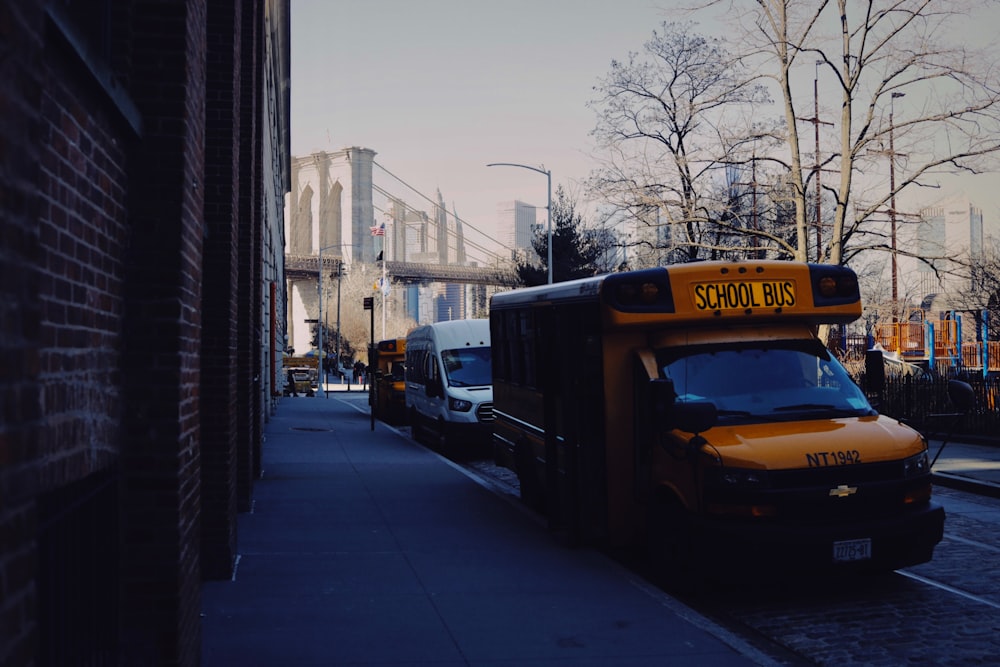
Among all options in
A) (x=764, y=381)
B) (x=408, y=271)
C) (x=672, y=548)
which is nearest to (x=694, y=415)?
→ (x=764, y=381)

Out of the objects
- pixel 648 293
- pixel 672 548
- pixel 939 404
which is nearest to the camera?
pixel 672 548

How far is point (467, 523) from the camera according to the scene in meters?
11.5

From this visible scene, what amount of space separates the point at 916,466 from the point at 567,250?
4328cm

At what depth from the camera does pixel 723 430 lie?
26.7 feet

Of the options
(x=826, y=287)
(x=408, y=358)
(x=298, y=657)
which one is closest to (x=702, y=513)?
(x=826, y=287)

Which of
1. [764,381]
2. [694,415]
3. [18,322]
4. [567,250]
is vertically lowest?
[694,415]

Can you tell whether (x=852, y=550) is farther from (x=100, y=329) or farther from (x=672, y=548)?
(x=100, y=329)

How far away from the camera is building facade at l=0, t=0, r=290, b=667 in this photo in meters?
2.24

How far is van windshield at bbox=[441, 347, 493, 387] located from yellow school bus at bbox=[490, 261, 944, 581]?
941 cm

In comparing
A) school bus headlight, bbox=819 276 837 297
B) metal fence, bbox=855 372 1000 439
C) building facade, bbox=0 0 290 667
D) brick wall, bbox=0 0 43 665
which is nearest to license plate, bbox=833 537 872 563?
school bus headlight, bbox=819 276 837 297

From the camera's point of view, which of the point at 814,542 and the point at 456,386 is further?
the point at 456,386

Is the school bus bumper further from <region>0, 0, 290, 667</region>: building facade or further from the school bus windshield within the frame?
<region>0, 0, 290, 667</region>: building facade

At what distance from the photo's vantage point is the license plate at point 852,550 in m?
7.54

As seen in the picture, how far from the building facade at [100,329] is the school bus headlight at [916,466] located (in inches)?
207
